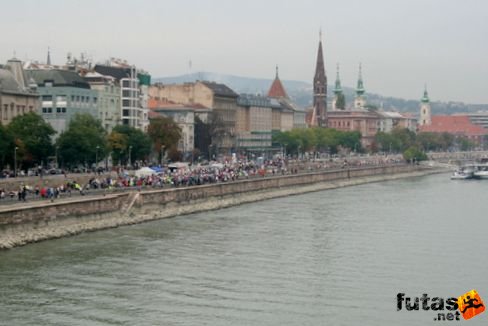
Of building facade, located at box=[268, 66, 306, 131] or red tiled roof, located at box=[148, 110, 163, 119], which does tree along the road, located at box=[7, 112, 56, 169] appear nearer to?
red tiled roof, located at box=[148, 110, 163, 119]

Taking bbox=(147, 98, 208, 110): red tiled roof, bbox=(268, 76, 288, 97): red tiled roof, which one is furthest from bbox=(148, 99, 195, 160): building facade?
bbox=(268, 76, 288, 97): red tiled roof

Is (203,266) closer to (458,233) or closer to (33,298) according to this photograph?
(33,298)

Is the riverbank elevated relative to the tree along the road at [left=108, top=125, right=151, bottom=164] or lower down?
lower down

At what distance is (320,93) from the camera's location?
191 meters

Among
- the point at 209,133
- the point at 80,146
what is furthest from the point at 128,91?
the point at 209,133

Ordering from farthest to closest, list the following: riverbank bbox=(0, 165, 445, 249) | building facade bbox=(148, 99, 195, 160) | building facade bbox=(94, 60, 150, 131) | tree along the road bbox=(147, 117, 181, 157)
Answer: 1. building facade bbox=(148, 99, 195, 160)
2. building facade bbox=(94, 60, 150, 131)
3. tree along the road bbox=(147, 117, 181, 157)
4. riverbank bbox=(0, 165, 445, 249)

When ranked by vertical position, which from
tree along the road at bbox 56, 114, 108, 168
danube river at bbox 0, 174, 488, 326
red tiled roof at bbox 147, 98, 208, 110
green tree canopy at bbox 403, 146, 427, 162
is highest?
red tiled roof at bbox 147, 98, 208, 110

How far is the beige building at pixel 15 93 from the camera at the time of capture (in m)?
75.8

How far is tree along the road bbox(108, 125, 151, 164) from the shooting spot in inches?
3127

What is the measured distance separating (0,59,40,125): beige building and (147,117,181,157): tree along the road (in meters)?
13.8

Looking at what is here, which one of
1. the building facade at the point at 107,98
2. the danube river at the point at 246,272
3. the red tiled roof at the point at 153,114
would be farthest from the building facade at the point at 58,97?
the danube river at the point at 246,272

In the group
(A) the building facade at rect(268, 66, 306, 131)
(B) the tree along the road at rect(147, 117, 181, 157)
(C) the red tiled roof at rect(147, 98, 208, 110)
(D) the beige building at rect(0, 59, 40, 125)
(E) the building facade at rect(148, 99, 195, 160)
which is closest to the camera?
(D) the beige building at rect(0, 59, 40, 125)

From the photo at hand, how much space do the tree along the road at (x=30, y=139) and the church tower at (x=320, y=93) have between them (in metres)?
123

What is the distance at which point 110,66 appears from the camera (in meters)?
97.9
